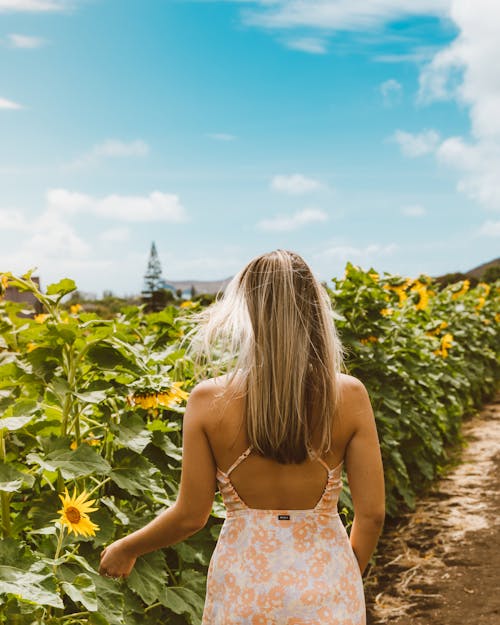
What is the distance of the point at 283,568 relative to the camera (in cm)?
179

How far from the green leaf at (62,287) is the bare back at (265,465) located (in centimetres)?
75

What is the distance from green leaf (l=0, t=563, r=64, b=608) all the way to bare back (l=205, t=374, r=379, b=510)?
0.47 m

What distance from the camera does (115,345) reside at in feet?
7.52

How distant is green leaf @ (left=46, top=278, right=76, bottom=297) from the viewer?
237 centimetres

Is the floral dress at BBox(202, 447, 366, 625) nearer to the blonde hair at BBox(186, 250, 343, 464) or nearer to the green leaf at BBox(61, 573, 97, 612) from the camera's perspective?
the blonde hair at BBox(186, 250, 343, 464)

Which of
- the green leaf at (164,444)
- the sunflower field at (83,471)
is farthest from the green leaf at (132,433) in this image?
the green leaf at (164,444)

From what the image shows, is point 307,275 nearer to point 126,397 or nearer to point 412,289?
point 126,397

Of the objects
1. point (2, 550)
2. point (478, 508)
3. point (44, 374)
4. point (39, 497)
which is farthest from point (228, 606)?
point (478, 508)

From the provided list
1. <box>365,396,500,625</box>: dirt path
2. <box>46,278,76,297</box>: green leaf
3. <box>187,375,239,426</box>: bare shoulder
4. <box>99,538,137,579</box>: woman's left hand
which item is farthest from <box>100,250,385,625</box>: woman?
<box>365,396,500,625</box>: dirt path

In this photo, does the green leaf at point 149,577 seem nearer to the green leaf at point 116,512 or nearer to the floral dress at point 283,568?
the green leaf at point 116,512

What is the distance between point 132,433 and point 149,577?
42 cm

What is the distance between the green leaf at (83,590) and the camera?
192cm

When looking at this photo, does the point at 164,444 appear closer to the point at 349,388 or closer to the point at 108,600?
the point at 108,600

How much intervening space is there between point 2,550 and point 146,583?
1.92 feet
